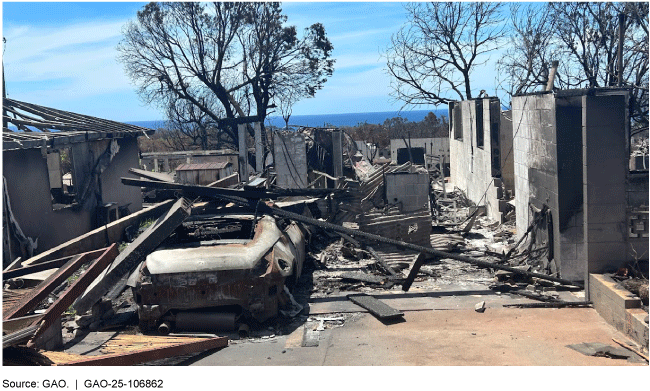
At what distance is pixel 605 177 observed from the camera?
8.75 m

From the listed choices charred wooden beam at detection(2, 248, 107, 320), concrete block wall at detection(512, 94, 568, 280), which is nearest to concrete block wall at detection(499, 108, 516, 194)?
concrete block wall at detection(512, 94, 568, 280)

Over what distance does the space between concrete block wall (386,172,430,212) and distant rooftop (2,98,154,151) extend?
277 inches

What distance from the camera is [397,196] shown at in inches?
579

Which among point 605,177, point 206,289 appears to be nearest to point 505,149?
point 605,177

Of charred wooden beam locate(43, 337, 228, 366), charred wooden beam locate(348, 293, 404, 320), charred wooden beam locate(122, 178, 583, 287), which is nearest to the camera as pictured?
charred wooden beam locate(43, 337, 228, 366)

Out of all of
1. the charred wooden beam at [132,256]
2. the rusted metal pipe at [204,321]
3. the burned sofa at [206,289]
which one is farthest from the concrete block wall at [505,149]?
the rusted metal pipe at [204,321]

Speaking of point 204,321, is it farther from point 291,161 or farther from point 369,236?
point 291,161

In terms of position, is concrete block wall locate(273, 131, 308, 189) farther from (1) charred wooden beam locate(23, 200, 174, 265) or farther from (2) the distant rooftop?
(1) charred wooden beam locate(23, 200, 174, 265)

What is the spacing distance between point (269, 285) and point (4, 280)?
143 inches

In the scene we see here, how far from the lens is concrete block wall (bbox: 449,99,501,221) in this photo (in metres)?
17.1

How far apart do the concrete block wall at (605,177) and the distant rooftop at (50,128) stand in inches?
371

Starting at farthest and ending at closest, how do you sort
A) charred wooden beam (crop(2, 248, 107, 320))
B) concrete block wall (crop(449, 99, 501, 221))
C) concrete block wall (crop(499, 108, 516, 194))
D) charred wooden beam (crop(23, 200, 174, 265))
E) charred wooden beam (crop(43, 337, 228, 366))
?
concrete block wall (crop(449, 99, 501, 221)), concrete block wall (crop(499, 108, 516, 194)), charred wooden beam (crop(23, 200, 174, 265)), charred wooden beam (crop(2, 248, 107, 320)), charred wooden beam (crop(43, 337, 228, 366))

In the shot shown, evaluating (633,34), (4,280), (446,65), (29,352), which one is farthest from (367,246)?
(446,65)

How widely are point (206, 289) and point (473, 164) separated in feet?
45.3
